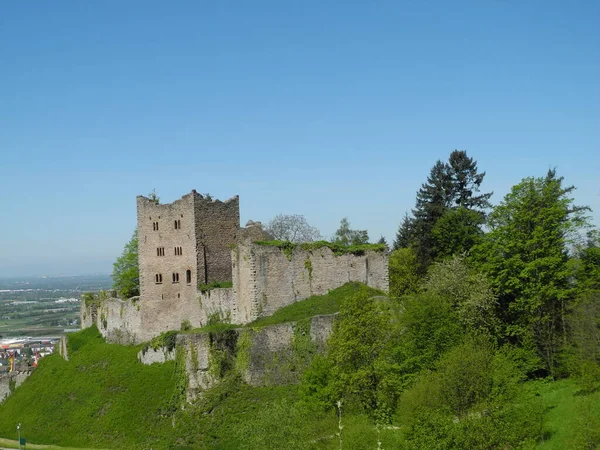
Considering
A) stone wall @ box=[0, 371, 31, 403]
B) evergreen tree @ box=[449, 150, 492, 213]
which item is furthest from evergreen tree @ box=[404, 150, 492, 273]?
stone wall @ box=[0, 371, 31, 403]

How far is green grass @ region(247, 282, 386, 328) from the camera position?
41562 mm

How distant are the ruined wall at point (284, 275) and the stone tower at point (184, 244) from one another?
4.04 metres

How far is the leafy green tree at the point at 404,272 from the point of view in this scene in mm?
56531

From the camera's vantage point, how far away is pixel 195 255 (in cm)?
4800

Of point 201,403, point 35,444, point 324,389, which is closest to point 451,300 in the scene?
point 324,389

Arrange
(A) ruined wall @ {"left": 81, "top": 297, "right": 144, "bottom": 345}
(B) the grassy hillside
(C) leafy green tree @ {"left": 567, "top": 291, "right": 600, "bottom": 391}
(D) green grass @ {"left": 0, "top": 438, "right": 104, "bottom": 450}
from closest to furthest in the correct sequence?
1. (B) the grassy hillside
2. (C) leafy green tree @ {"left": 567, "top": 291, "right": 600, "bottom": 391}
3. (D) green grass @ {"left": 0, "top": 438, "right": 104, "bottom": 450}
4. (A) ruined wall @ {"left": 81, "top": 297, "right": 144, "bottom": 345}

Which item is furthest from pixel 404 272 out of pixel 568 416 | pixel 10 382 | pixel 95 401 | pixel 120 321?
pixel 10 382

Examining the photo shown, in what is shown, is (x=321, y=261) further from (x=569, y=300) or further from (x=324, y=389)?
(x=569, y=300)

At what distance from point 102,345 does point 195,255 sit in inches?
490

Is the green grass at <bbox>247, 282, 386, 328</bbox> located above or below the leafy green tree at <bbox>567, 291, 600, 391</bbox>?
above

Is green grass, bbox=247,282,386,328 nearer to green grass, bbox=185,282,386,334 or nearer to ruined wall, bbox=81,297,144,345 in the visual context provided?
green grass, bbox=185,282,386,334

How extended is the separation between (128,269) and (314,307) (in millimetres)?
31940

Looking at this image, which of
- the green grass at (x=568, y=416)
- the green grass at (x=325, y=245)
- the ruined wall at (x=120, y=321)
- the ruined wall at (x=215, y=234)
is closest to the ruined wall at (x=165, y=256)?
the ruined wall at (x=215, y=234)

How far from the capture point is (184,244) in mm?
48688
